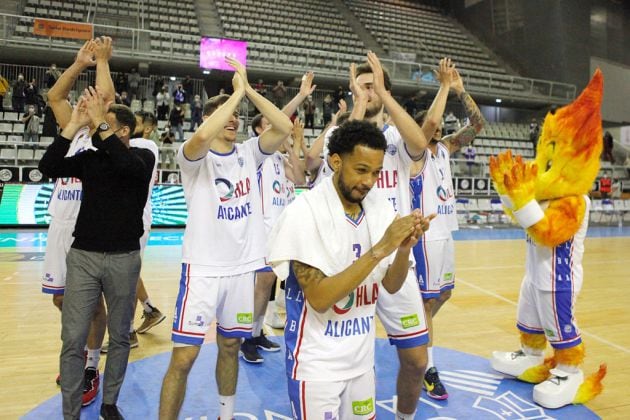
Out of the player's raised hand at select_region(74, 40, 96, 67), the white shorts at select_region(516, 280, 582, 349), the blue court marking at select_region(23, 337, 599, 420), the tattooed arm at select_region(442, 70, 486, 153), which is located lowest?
the blue court marking at select_region(23, 337, 599, 420)

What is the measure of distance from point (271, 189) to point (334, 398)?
3.52 m

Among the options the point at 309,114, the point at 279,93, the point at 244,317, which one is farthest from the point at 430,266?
the point at 279,93

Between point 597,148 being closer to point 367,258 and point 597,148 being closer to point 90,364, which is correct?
point 367,258

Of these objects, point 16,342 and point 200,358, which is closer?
point 200,358

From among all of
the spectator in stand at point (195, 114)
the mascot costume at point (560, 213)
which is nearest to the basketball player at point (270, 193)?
the mascot costume at point (560, 213)

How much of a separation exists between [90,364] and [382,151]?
2.81 meters

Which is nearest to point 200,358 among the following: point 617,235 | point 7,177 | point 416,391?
point 416,391

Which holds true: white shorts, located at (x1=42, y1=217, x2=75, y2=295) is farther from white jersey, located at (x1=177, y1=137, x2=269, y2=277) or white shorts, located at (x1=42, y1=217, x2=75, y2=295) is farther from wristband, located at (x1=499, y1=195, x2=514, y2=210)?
wristband, located at (x1=499, y1=195, x2=514, y2=210)

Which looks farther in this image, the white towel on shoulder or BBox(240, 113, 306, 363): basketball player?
BBox(240, 113, 306, 363): basketball player

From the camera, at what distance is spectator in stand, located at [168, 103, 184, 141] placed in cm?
1739

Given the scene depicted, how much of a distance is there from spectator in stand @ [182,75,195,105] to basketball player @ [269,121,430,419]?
19.1 meters

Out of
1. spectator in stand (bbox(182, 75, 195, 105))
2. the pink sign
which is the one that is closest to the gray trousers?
the pink sign

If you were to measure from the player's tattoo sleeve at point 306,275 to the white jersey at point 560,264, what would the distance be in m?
2.46

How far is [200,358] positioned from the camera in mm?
4516
